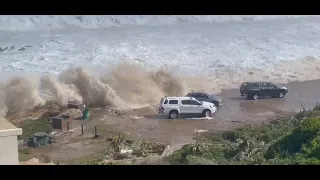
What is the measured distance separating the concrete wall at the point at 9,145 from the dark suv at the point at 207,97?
9.60 feet

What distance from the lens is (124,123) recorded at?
9.84 meters

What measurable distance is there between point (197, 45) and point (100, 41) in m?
1.66

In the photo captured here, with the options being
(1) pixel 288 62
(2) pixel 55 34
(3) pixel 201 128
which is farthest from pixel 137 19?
(1) pixel 288 62

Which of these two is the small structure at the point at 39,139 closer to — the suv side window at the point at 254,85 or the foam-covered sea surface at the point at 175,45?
the foam-covered sea surface at the point at 175,45

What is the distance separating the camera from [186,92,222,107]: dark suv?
995cm

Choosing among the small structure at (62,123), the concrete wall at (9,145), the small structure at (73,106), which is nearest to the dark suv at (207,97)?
the small structure at (73,106)

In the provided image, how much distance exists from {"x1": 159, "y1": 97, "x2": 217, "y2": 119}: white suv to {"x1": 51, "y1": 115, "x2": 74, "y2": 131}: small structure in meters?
1.54

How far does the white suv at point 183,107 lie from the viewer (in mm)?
9906

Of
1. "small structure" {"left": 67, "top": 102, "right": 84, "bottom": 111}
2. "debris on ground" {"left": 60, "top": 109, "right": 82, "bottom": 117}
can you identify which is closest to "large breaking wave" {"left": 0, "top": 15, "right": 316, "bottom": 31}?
"small structure" {"left": 67, "top": 102, "right": 84, "bottom": 111}

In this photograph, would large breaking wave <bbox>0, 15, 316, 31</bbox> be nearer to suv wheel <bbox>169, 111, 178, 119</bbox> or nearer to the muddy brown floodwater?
the muddy brown floodwater

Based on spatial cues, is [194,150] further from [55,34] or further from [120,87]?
[55,34]

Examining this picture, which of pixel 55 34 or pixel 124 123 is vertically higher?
pixel 55 34

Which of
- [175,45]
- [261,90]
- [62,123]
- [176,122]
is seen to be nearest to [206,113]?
[176,122]
